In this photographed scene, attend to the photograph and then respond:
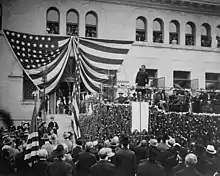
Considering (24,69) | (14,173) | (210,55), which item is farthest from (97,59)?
(14,173)

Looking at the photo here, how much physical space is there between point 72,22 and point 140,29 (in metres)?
4.76

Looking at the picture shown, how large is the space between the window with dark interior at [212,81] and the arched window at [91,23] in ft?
29.4

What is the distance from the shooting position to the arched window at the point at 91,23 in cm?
2595

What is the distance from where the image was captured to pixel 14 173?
916 centimetres

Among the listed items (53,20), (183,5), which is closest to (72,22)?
(53,20)

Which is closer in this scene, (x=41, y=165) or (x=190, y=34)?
(x=41, y=165)

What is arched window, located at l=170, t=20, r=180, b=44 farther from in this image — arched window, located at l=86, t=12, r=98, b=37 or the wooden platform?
the wooden platform

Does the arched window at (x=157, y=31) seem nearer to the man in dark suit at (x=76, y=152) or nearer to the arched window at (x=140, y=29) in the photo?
the arched window at (x=140, y=29)

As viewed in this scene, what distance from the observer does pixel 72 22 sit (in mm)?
25672

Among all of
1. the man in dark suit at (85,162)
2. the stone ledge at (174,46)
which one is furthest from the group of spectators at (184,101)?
the stone ledge at (174,46)

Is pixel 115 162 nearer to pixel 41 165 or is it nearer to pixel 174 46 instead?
pixel 41 165

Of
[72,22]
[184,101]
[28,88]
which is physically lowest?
[184,101]

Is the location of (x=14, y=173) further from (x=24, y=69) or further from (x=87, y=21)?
(x=87, y=21)

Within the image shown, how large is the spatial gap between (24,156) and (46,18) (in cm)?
1734
